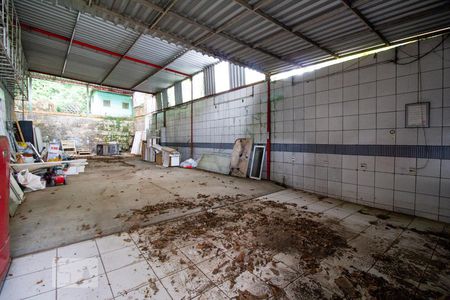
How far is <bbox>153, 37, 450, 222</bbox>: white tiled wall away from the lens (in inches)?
117

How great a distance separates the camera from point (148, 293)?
1.51 metres

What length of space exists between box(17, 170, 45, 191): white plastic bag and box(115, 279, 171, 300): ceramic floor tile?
14.5 ft

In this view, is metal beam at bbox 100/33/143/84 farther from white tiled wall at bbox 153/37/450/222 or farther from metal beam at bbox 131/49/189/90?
white tiled wall at bbox 153/37/450/222

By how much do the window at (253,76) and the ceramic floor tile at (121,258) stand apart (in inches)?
200


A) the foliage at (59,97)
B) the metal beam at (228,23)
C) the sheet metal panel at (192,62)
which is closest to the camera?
the metal beam at (228,23)

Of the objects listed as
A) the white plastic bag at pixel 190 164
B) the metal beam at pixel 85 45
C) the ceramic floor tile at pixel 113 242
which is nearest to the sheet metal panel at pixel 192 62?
the metal beam at pixel 85 45

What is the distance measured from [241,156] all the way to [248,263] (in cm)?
424

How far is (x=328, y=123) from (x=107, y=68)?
7730 mm

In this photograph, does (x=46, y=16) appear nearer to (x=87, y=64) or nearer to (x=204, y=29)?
(x=87, y=64)

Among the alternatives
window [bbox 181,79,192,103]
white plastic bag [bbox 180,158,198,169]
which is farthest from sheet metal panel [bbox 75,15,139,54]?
white plastic bag [bbox 180,158,198,169]

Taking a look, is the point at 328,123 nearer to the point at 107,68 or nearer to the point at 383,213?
the point at 383,213

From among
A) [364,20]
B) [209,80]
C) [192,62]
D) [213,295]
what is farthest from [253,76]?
[213,295]

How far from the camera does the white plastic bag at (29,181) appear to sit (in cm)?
411

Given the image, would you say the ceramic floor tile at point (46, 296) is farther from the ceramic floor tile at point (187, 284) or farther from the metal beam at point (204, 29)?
the metal beam at point (204, 29)
